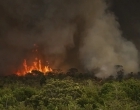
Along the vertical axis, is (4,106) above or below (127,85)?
below

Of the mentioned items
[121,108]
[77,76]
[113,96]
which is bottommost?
[121,108]

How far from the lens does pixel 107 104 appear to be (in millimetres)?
27828

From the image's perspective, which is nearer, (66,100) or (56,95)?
(66,100)

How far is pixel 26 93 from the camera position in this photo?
3453 centimetres

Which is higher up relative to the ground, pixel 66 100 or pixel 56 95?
pixel 56 95

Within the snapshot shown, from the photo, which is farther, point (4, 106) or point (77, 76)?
point (77, 76)

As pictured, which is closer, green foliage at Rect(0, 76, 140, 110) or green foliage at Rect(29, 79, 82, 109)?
green foliage at Rect(0, 76, 140, 110)

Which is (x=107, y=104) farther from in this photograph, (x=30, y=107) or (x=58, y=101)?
(x=30, y=107)

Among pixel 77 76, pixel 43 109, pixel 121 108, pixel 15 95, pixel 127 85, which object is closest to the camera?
pixel 121 108

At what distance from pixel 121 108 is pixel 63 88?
23.5 feet

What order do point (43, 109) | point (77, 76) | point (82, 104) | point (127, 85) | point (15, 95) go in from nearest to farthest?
point (43, 109)
point (82, 104)
point (15, 95)
point (127, 85)
point (77, 76)

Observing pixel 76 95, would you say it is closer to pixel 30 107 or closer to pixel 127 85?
pixel 30 107

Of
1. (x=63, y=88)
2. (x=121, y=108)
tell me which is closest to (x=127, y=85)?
(x=63, y=88)

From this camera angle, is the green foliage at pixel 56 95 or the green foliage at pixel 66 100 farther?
the green foliage at pixel 56 95
